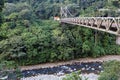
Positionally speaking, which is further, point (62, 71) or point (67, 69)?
point (67, 69)

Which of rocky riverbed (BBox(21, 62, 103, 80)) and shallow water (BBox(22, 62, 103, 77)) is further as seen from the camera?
shallow water (BBox(22, 62, 103, 77))

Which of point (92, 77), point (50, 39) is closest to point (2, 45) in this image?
point (50, 39)

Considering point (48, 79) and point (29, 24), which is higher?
point (29, 24)

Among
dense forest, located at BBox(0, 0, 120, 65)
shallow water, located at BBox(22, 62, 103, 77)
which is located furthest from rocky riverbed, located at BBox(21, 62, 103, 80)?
dense forest, located at BBox(0, 0, 120, 65)

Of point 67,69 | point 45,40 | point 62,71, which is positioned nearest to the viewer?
point 62,71

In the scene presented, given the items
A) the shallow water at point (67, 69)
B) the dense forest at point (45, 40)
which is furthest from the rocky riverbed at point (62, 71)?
the dense forest at point (45, 40)

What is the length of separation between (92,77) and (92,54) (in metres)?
4.09

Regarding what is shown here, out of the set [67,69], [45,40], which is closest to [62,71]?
[67,69]

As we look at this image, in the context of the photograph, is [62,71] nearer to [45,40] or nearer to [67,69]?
[67,69]

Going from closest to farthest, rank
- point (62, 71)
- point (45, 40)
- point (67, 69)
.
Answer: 1. point (62, 71)
2. point (67, 69)
3. point (45, 40)

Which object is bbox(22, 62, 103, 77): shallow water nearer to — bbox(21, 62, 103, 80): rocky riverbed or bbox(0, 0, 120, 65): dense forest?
bbox(21, 62, 103, 80): rocky riverbed

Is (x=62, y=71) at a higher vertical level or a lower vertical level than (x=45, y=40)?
lower

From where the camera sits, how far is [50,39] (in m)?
16.3

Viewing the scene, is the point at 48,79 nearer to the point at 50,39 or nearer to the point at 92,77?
the point at 92,77
